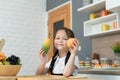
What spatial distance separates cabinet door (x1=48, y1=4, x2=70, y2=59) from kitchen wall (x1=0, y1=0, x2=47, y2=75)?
0.26m

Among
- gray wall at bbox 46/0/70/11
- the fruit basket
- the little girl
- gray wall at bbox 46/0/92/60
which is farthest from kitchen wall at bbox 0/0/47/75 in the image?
the fruit basket

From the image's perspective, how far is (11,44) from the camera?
4805mm

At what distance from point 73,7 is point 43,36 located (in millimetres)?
1255

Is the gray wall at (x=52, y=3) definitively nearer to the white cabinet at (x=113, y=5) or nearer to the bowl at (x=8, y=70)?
the white cabinet at (x=113, y=5)

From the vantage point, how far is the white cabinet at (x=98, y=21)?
315cm

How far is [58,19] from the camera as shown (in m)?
4.79

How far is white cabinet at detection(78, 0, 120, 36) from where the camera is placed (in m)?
3.15

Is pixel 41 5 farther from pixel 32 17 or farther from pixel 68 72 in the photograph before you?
pixel 68 72

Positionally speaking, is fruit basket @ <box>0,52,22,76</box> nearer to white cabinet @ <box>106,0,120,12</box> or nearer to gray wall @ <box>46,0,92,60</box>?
white cabinet @ <box>106,0,120,12</box>

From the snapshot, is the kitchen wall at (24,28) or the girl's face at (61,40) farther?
the kitchen wall at (24,28)

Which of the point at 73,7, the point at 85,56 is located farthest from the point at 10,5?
the point at 85,56

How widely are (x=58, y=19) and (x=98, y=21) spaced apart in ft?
4.71

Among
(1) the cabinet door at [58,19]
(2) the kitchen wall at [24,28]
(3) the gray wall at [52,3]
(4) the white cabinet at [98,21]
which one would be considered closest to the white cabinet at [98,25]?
(4) the white cabinet at [98,21]

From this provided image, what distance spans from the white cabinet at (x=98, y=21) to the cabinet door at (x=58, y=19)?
73 centimetres
